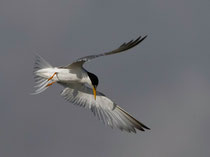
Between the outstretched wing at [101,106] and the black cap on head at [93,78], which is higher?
the black cap on head at [93,78]

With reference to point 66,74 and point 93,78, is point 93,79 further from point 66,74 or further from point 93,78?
point 66,74

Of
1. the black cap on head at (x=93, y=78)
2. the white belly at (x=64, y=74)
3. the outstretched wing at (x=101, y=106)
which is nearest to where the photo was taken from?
the white belly at (x=64, y=74)

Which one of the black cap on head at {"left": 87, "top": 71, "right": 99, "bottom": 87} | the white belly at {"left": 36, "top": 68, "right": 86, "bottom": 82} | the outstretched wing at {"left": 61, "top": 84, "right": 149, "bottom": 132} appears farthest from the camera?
the outstretched wing at {"left": 61, "top": 84, "right": 149, "bottom": 132}

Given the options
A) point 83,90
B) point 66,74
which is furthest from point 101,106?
point 66,74

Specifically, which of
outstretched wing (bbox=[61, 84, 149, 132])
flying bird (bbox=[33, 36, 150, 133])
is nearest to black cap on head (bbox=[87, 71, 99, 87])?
flying bird (bbox=[33, 36, 150, 133])

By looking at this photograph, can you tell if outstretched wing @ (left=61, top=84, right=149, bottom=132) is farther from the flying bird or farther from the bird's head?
the bird's head

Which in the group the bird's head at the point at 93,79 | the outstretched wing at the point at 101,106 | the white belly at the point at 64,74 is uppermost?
the white belly at the point at 64,74

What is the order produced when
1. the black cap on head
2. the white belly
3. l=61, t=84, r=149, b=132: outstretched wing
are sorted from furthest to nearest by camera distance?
1. l=61, t=84, r=149, b=132: outstretched wing
2. the black cap on head
3. the white belly

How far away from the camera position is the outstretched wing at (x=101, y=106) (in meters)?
13.4

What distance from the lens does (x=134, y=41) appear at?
10.3 m

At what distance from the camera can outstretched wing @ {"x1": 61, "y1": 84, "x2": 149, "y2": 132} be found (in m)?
13.4

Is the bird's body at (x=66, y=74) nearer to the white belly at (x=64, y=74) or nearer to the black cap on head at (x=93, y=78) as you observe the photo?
the white belly at (x=64, y=74)

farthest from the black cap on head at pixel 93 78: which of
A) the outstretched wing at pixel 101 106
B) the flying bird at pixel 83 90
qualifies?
the outstretched wing at pixel 101 106

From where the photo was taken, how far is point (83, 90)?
46.0ft
